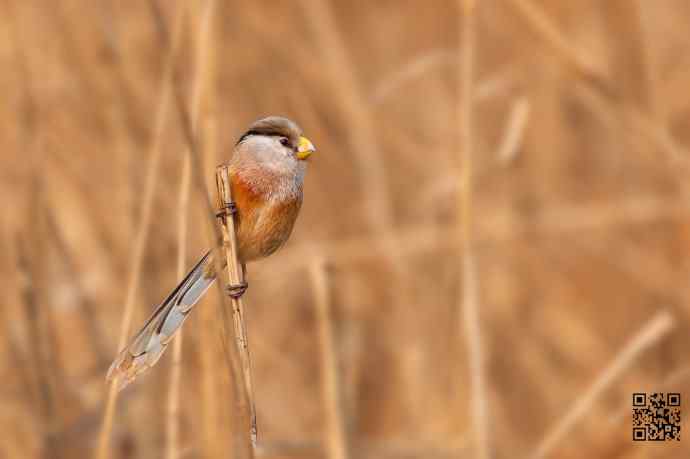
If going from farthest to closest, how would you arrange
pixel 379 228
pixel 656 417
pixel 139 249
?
pixel 379 228, pixel 656 417, pixel 139 249

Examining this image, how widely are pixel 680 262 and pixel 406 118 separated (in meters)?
1.06

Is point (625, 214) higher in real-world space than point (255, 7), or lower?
lower

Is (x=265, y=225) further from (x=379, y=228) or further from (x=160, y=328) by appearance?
(x=379, y=228)

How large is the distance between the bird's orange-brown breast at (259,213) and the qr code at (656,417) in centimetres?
123

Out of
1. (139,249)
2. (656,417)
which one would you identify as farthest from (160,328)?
(656,417)

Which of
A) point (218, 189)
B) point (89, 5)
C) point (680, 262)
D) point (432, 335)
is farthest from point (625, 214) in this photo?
point (218, 189)

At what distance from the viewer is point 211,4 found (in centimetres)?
147

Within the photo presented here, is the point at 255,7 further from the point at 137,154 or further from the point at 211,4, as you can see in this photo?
the point at 211,4

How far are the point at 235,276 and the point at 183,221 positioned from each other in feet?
0.44

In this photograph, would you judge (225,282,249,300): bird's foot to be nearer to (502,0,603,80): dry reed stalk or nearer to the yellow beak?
the yellow beak

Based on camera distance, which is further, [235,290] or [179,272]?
[179,272]

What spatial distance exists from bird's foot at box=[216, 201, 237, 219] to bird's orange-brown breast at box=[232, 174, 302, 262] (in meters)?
0.02

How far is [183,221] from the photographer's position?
1.20 meters

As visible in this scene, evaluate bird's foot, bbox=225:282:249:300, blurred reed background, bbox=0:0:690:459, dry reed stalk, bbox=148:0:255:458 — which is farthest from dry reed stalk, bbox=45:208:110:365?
dry reed stalk, bbox=148:0:255:458
